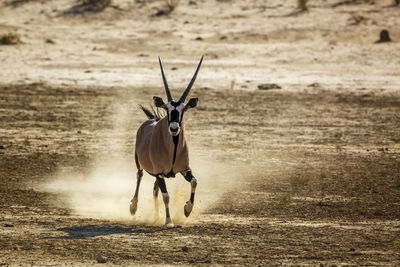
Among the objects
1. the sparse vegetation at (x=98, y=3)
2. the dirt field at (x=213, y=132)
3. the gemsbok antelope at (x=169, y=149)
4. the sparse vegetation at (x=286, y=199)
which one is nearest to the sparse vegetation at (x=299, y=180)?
the dirt field at (x=213, y=132)

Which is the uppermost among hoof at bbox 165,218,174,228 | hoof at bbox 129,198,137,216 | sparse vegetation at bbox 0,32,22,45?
hoof at bbox 165,218,174,228

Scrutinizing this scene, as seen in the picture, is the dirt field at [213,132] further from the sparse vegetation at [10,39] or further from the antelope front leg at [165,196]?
the sparse vegetation at [10,39]

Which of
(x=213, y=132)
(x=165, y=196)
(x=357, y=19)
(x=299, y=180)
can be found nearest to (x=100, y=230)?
(x=165, y=196)

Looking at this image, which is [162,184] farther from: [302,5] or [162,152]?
[302,5]

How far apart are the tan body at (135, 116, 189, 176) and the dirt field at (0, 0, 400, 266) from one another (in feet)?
2.55

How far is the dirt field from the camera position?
32.7ft

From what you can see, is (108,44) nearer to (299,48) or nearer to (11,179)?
(299,48)

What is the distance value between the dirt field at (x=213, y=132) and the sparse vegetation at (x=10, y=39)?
0.97ft

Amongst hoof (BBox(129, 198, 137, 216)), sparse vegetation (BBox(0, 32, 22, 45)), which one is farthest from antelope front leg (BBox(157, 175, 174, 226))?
sparse vegetation (BBox(0, 32, 22, 45))

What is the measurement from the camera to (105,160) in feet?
54.7

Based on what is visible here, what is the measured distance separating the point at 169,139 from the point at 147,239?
178cm

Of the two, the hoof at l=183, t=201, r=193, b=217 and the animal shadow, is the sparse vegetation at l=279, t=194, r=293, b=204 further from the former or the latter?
the animal shadow

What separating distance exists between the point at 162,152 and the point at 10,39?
74.9ft

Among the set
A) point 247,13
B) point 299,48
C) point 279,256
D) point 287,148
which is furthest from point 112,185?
point 247,13
